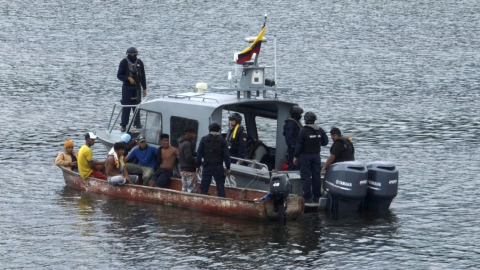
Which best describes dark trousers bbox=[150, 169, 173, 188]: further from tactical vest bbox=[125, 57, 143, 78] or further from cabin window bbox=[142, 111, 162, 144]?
tactical vest bbox=[125, 57, 143, 78]

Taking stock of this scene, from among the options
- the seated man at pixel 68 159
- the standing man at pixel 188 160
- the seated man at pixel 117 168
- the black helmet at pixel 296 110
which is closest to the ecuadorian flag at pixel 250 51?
the black helmet at pixel 296 110

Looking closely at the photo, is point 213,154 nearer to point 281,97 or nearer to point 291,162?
point 291,162

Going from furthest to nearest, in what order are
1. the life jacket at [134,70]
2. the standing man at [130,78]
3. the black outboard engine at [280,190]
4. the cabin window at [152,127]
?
the life jacket at [134,70]
the standing man at [130,78]
the cabin window at [152,127]
the black outboard engine at [280,190]

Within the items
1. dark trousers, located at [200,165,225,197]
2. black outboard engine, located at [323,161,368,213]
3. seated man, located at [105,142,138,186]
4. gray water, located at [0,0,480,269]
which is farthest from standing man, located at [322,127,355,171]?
seated man, located at [105,142,138,186]

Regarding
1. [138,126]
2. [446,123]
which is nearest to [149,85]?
[446,123]

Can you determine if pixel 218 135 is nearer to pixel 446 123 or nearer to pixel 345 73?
pixel 446 123

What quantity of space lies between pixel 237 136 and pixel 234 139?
0.10m

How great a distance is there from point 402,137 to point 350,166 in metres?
10.8

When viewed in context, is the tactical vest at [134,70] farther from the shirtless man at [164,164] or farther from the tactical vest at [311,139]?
the tactical vest at [311,139]

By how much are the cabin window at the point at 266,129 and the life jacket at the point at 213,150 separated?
2321mm

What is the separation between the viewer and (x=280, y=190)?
1741cm

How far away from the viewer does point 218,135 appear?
60.0 feet

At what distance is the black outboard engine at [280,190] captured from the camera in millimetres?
17391

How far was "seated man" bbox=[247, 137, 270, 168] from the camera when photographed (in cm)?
1995
